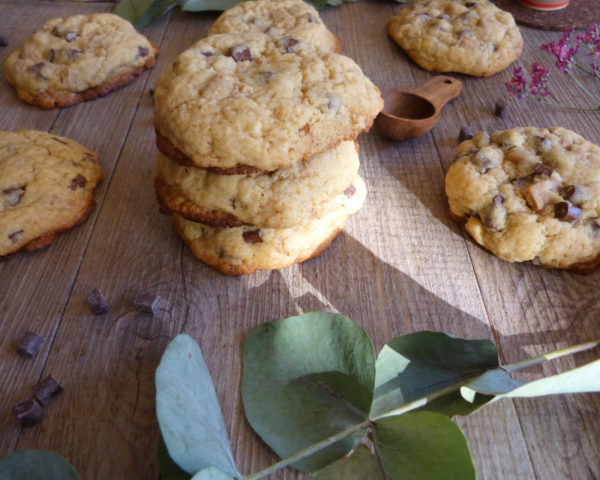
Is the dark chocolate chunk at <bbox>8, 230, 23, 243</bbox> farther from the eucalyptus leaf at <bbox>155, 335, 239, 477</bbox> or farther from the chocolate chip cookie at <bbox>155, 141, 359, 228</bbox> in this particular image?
the eucalyptus leaf at <bbox>155, 335, 239, 477</bbox>

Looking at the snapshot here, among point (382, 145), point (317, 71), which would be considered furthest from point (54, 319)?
point (382, 145)

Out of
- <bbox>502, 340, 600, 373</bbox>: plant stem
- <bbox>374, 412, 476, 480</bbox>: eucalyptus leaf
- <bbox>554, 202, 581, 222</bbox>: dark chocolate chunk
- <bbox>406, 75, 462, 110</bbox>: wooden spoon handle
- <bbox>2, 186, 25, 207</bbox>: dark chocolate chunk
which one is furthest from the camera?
<bbox>406, 75, 462, 110</bbox>: wooden spoon handle

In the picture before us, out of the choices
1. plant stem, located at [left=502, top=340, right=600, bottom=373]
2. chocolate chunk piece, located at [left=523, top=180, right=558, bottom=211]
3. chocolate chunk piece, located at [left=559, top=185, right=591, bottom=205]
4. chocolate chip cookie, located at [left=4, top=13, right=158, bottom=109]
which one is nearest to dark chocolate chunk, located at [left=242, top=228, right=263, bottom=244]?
plant stem, located at [left=502, top=340, right=600, bottom=373]

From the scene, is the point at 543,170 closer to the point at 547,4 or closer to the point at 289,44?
the point at 289,44

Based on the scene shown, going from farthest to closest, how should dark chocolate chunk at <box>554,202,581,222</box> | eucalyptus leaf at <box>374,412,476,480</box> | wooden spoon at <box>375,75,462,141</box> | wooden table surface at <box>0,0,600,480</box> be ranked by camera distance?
1. wooden spoon at <box>375,75,462,141</box>
2. dark chocolate chunk at <box>554,202,581,222</box>
3. wooden table surface at <box>0,0,600,480</box>
4. eucalyptus leaf at <box>374,412,476,480</box>

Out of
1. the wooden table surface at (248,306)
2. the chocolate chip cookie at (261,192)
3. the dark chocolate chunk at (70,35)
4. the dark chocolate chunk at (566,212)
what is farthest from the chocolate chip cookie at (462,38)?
the dark chocolate chunk at (70,35)

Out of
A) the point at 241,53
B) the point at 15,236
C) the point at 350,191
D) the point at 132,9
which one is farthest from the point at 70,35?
the point at 350,191
